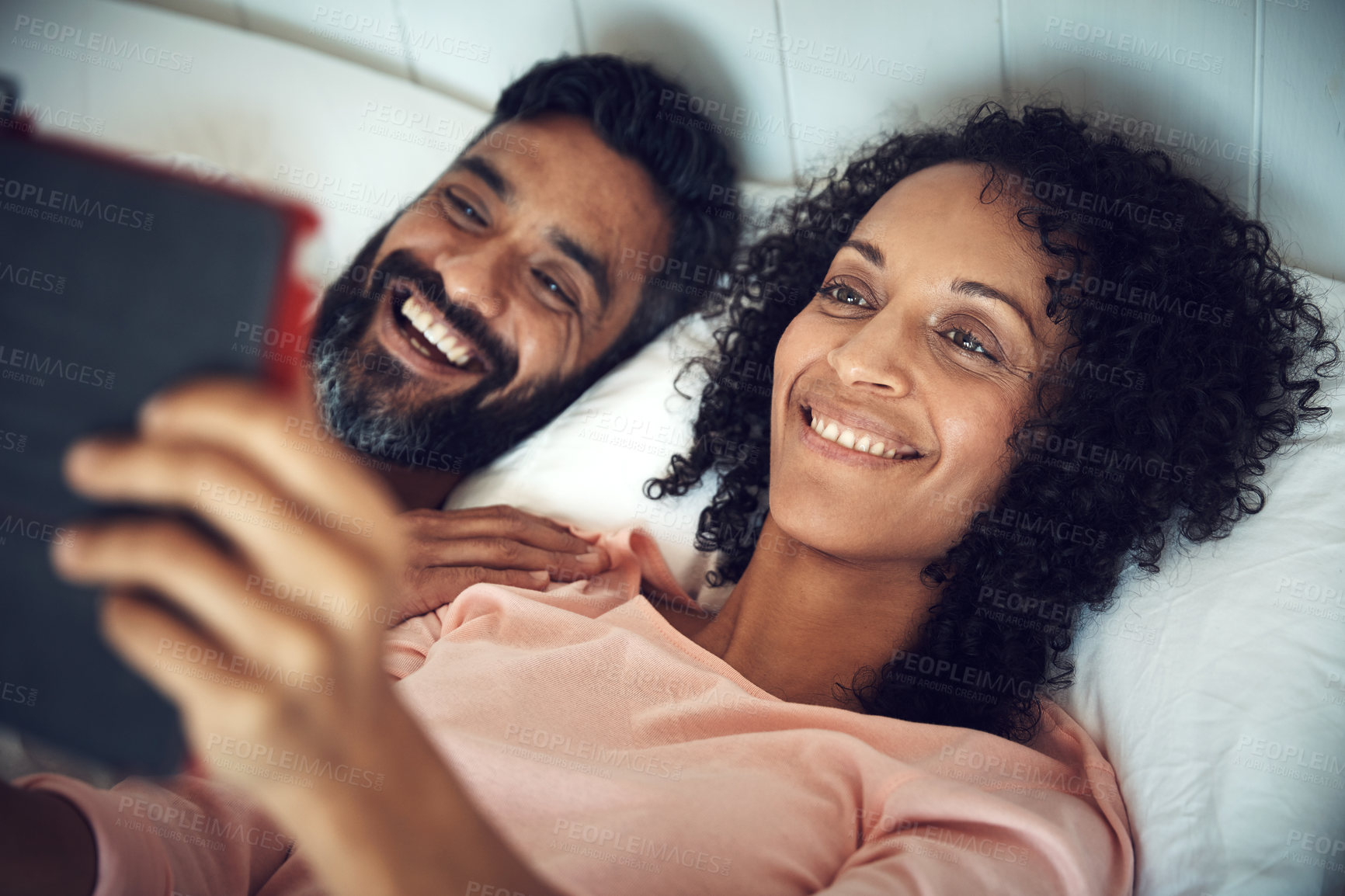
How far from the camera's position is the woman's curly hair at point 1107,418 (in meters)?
0.97

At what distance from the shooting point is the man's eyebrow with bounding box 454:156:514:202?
4.54 ft

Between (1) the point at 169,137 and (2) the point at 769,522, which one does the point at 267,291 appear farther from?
(1) the point at 169,137

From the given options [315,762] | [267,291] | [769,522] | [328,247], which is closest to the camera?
[315,762]

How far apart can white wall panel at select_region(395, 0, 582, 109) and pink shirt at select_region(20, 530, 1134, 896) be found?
1088 millimetres

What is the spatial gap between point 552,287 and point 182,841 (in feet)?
2.79

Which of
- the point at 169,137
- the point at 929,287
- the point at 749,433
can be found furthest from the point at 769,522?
the point at 169,137

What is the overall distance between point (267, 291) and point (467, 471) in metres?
0.78

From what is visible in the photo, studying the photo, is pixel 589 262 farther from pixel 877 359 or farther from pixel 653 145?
pixel 877 359

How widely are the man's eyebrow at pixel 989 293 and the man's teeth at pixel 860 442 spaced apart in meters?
0.17

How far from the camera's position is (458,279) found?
1.33 metres
